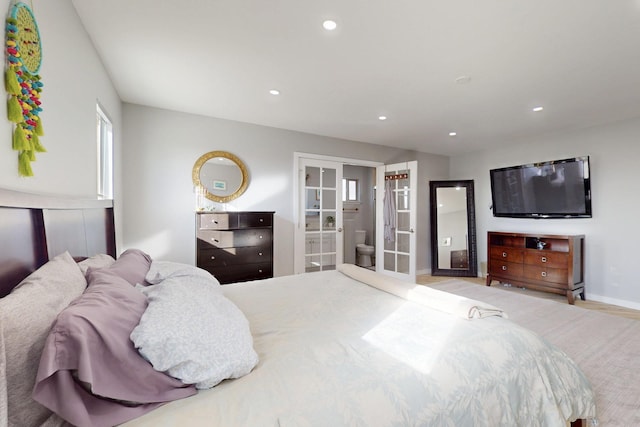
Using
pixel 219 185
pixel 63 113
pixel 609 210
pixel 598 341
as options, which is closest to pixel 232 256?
pixel 219 185

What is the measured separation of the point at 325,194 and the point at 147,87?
2.76 metres

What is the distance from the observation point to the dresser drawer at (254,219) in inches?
135

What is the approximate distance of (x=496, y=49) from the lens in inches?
83.7

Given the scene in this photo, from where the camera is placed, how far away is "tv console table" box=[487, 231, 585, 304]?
3787 millimetres

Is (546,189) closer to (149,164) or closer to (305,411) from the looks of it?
(305,411)

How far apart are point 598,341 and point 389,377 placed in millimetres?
2905

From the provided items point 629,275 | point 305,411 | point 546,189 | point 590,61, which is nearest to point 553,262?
point 629,275

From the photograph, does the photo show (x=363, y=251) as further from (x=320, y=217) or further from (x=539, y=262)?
(x=539, y=262)

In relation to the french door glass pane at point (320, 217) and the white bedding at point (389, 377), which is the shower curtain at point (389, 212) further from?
the white bedding at point (389, 377)

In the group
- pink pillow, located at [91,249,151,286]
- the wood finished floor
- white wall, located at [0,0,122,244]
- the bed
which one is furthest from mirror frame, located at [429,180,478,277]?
white wall, located at [0,0,122,244]

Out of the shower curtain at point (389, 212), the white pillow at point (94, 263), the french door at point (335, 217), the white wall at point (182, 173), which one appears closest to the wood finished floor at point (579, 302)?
the french door at point (335, 217)

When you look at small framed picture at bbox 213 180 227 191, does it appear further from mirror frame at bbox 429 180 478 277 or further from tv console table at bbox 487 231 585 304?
tv console table at bbox 487 231 585 304

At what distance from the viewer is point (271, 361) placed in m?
1.06

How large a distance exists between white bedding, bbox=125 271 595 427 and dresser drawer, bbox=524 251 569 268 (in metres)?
3.16
